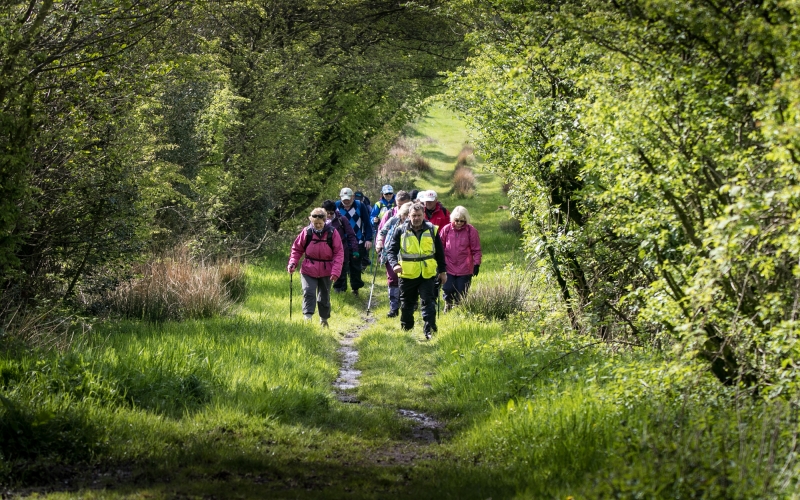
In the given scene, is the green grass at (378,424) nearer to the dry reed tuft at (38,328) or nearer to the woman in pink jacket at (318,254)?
the dry reed tuft at (38,328)

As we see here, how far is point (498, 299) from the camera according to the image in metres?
12.8

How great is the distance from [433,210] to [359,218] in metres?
2.81

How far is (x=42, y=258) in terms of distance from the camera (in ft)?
33.8

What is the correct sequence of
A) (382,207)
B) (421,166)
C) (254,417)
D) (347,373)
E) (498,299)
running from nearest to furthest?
(254,417) → (347,373) → (498,299) → (382,207) → (421,166)

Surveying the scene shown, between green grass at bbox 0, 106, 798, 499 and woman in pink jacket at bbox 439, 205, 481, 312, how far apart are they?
338 cm

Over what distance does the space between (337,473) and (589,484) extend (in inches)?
76.8

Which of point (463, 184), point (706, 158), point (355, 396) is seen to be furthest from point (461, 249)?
point (463, 184)

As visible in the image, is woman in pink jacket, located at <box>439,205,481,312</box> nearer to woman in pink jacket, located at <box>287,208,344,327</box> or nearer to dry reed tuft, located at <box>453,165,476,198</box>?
woman in pink jacket, located at <box>287,208,344,327</box>

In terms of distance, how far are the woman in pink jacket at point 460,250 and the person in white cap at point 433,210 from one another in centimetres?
109

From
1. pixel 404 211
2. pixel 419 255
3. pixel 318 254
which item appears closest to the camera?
pixel 419 255

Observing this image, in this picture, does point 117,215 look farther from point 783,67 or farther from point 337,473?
point 783,67

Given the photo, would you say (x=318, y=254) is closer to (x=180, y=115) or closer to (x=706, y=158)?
(x=180, y=115)

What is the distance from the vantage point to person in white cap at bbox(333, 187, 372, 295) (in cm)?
1688

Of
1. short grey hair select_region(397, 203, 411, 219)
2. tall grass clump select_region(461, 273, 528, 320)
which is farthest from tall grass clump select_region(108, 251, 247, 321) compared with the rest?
tall grass clump select_region(461, 273, 528, 320)
